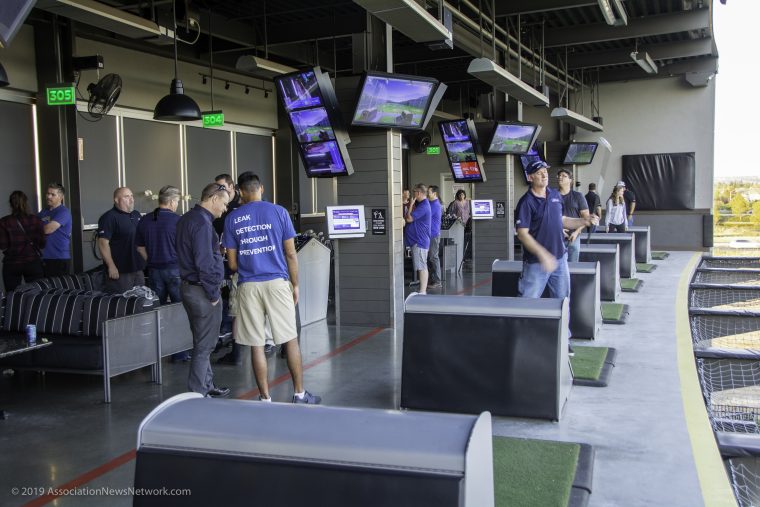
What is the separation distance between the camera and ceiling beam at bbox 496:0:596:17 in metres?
10.4

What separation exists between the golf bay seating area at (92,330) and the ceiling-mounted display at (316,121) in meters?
3.01

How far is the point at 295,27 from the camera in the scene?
11.9 meters

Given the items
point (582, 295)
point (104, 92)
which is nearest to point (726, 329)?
point (582, 295)

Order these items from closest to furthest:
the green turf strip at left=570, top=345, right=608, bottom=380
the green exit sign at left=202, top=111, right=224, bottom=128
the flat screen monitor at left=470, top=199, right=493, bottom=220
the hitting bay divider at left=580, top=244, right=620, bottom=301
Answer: the green turf strip at left=570, top=345, right=608, bottom=380 < the hitting bay divider at left=580, top=244, right=620, bottom=301 < the green exit sign at left=202, top=111, right=224, bottom=128 < the flat screen monitor at left=470, top=199, right=493, bottom=220

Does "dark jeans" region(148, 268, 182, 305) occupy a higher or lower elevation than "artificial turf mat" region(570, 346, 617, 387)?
higher

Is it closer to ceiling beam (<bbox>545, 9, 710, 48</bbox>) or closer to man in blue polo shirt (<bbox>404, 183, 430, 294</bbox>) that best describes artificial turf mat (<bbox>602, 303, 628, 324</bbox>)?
man in blue polo shirt (<bbox>404, 183, 430, 294</bbox>)

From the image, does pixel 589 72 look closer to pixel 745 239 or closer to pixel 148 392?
pixel 745 239

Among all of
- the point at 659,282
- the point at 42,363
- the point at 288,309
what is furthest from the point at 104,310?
the point at 659,282

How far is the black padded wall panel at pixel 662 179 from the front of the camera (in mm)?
19172

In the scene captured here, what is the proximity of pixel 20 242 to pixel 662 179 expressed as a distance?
1674cm

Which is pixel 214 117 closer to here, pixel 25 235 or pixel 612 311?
pixel 25 235

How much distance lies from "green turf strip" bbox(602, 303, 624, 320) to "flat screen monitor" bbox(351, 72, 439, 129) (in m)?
3.21

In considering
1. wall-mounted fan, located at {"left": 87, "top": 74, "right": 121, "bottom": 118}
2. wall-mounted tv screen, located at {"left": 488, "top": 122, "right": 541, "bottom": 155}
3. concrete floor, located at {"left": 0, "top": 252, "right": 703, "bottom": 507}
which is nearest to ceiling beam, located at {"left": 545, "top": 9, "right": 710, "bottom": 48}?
wall-mounted tv screen, located at {"left": 488, "top": 122, "right": 541, "bottom": 155}

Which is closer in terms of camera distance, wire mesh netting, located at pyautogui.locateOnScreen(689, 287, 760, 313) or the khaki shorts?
the khaki shorts
